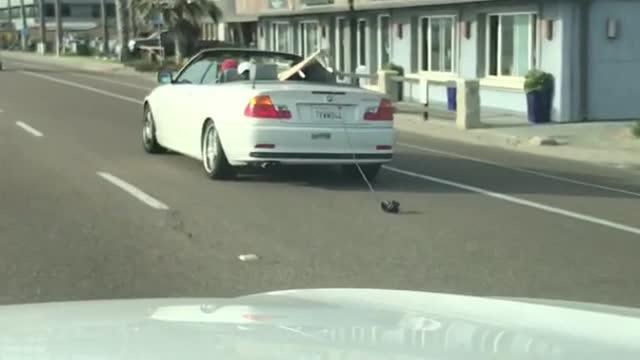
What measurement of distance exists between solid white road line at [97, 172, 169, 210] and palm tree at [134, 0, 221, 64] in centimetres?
3620

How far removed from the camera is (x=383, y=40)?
30969 mm

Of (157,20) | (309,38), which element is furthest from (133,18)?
(309,38)

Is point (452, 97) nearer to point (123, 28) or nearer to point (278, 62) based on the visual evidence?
point (278, 62)

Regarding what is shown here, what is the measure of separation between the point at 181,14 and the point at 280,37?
11257 mm

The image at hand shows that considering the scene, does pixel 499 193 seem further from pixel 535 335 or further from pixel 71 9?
pixel 71 9

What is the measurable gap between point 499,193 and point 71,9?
131 m

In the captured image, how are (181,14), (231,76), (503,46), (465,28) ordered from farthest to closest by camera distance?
(181,14)
(465,28)
(503,46)
(231,76)

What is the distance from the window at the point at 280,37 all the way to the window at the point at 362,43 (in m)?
5.95

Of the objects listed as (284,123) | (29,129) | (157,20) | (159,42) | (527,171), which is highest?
(157,20)

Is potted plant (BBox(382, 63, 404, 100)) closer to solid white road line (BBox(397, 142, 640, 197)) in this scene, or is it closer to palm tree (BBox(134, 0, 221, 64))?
solid white road line (BBox(397, 142, 640, 197))

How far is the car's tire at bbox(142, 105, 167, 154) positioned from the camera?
48.2ft

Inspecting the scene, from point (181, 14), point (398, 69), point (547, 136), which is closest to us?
point (547, 136)

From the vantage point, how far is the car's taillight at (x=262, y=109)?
11617mm

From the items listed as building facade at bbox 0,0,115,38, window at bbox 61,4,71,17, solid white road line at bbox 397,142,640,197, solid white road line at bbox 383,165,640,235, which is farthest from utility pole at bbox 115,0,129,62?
window at bbox 61,4,71,17
